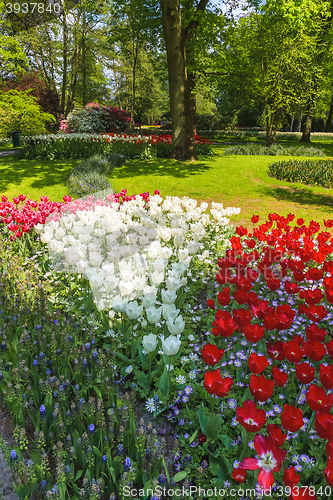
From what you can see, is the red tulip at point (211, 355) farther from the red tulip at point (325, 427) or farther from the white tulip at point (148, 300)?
the white tulip at point (148, 300)

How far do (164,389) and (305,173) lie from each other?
10962 millimetres

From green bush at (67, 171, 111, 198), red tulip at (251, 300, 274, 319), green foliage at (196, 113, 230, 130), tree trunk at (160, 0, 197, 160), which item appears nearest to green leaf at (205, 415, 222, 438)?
red tulip at (251, 300, 274, 319)

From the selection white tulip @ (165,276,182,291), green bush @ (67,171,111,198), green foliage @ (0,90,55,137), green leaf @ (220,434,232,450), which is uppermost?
green foliage @ (0,90,55,137)

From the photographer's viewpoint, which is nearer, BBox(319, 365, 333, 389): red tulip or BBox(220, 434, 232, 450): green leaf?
BBox(319, 365, 333, 389): red tulip

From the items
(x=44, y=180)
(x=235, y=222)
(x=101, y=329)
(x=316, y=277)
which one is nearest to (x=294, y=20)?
(x=235, y=222)

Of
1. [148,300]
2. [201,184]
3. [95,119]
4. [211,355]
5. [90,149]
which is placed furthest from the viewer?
[95,119]

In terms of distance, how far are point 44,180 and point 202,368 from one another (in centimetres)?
966

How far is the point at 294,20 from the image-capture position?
391 inches

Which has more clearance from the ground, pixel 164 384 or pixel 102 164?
pixel 102 164

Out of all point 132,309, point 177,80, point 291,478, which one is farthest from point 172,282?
point 177,80

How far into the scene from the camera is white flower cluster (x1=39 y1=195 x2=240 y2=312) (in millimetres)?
2629

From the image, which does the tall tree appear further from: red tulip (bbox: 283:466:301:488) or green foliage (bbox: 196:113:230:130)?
green foliage (bbox: 196:113:230:130)

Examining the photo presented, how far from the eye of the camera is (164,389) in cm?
232

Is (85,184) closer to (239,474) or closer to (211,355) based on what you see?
(211,355)
